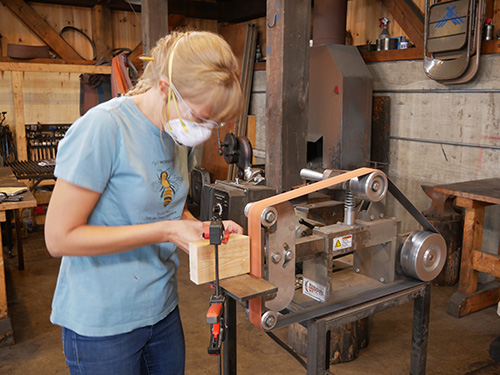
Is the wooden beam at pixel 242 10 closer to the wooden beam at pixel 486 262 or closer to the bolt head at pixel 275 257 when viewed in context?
the wooden beam at pixel 486 262

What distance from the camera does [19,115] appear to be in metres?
4.68

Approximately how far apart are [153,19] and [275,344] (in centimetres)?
270

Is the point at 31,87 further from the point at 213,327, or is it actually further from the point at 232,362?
the point at 213,327

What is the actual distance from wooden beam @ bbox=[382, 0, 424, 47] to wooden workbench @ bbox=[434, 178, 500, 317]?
1.48 metres

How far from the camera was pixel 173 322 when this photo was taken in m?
1.22

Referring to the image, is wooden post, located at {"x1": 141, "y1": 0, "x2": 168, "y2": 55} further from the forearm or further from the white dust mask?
the forearm

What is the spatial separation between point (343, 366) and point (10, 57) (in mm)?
4701

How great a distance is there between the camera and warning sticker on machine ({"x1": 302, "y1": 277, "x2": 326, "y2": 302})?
138 cm

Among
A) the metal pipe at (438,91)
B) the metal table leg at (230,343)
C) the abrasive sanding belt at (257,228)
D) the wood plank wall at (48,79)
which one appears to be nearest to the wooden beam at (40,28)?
the wood plank wall at (48,79)

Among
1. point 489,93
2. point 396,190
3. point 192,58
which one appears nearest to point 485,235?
point 489,93

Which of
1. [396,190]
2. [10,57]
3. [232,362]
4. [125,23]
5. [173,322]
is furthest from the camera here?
[125,23]

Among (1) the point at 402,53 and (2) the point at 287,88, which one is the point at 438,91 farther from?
(2) the point at 287,88

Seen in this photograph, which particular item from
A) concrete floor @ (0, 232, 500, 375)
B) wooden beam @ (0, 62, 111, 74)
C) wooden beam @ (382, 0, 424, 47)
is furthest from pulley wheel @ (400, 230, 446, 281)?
wooden beam @ (0, 62, 111, 74)

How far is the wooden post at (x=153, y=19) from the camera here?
3.72 meters
